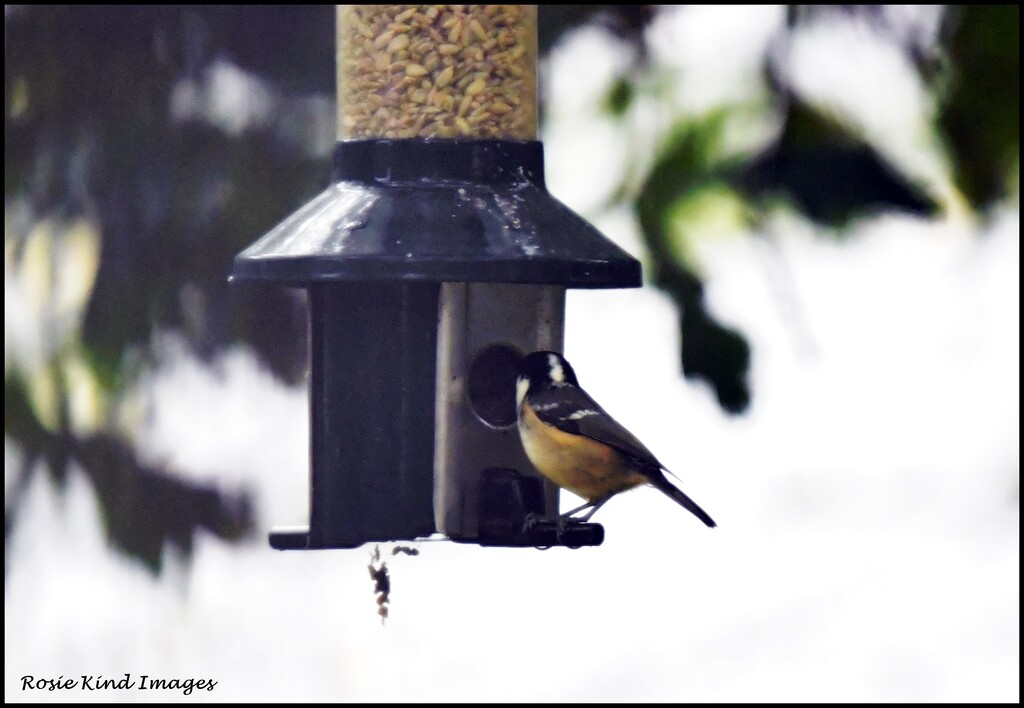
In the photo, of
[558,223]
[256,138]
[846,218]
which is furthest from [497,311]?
[256,138]

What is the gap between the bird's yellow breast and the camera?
468 centimetres

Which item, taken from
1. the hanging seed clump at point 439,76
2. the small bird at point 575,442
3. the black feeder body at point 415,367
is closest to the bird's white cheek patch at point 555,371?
the small bird at point 575,442

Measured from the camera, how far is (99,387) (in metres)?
5.93

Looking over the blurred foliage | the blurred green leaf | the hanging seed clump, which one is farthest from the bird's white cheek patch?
the blurred green leaf

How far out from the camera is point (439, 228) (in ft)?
14.4

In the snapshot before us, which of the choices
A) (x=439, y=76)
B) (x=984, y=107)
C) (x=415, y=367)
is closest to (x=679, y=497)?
(x=415, y=367)

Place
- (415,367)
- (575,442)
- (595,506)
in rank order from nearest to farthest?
(415,367) < (575,442) < (595,506)

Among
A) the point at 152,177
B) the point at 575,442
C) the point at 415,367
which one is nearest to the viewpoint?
the point at 415,367

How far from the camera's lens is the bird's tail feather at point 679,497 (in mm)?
4609

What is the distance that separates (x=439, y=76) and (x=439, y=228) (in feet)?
1.60

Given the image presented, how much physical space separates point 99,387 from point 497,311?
5.35ft

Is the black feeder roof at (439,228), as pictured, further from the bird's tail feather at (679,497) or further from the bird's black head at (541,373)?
the bird's tail feather at (679,497)

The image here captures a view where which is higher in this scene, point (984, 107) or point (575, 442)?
point (984, 107)

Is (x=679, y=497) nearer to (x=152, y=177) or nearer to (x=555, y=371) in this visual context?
(x=555, y=371)
